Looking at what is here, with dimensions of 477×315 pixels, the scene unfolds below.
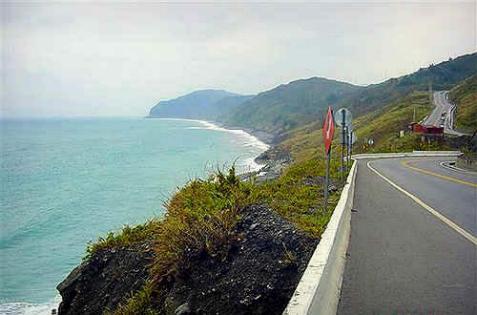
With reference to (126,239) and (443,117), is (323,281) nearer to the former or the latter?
(126,239)

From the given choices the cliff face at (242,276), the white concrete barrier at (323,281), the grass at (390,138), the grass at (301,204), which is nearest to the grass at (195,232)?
the cliff face at (242,276)

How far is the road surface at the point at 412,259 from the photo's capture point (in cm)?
491

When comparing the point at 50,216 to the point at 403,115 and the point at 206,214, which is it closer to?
the point at 206,214

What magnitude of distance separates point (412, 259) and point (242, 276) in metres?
2.47

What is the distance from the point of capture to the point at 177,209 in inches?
404

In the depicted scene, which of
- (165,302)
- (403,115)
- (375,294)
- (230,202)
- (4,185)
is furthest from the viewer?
(403,115)

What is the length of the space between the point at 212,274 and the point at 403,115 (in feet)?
274

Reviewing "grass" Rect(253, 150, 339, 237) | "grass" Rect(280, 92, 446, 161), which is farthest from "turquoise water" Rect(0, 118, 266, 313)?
"grass" Rect(280, 92, 446, 161)

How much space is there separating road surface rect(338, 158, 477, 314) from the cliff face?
3.07ft

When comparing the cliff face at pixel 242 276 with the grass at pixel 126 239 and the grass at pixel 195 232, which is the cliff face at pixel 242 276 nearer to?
the grass at pixel 195 232

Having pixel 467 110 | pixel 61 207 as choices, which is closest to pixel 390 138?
pixel 467 110

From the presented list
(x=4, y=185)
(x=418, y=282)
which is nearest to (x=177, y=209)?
(x=418, y=282)

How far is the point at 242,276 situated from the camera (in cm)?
761

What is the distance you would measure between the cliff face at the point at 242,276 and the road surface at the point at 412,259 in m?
0.94
